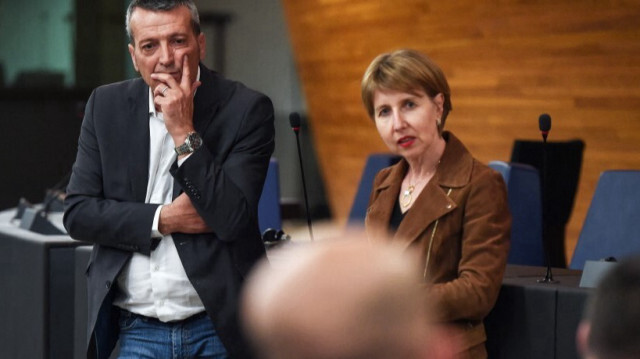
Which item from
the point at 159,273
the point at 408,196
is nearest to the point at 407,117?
the point at 408,196

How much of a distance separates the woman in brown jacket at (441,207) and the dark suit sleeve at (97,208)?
1.71ft

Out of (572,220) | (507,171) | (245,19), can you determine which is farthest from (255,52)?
(507,171)

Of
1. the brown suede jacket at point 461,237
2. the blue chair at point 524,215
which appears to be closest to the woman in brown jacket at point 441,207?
the brown suede jacket at point 461,237

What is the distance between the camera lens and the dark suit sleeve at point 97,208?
2.26 metres

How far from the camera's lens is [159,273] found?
7.30 ft

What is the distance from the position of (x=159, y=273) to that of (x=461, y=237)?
66 cm

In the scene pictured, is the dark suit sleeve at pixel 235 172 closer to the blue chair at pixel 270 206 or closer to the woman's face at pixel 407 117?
the woman's face at pixel 407 117

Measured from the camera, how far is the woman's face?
7.74 feet

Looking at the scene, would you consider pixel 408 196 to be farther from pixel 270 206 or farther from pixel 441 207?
pixel 270 206

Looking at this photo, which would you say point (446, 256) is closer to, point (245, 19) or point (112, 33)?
point (112, 33)

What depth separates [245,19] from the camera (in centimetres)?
1284

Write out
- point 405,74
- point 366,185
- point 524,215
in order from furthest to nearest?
1. point 366,185
2. point 524,215
3. point 405,74

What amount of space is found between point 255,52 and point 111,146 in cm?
1058

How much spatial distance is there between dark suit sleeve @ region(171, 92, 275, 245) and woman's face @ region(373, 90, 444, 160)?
0.25 m
